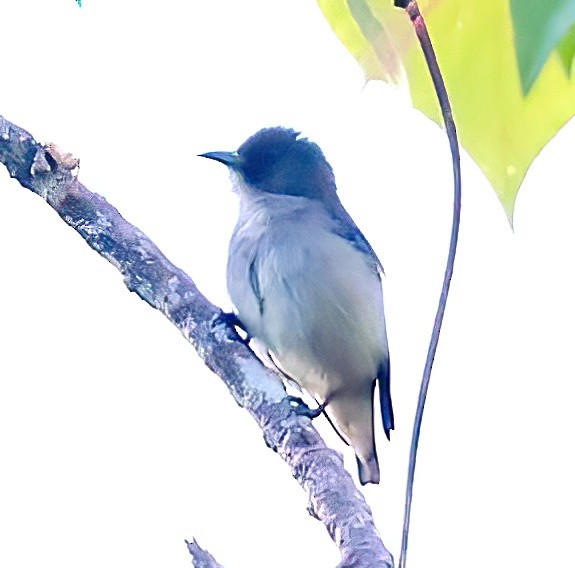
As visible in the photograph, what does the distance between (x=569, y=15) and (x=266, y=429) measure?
3.85 ft

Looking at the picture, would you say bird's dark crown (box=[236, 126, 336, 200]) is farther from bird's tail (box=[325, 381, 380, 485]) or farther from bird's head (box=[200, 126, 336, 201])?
bird's tail (box=[325, 381, 380, 485])

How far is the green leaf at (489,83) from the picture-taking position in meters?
0.50

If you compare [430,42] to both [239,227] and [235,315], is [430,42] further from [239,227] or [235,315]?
[239,227]

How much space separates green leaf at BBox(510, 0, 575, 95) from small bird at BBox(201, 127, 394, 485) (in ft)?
7.02

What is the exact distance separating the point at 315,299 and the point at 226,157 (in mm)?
748

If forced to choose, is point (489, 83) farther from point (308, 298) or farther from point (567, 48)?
point (308, 298)

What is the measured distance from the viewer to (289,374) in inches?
109

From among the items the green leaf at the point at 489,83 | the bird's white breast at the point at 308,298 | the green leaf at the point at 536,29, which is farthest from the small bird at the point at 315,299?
the green leaf at the point at 536,29

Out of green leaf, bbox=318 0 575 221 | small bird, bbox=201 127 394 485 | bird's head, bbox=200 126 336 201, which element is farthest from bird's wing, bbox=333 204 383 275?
green leaf, bbox=318 0 575 221

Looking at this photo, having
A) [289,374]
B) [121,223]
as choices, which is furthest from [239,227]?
[121,223]

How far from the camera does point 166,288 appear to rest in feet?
5.42

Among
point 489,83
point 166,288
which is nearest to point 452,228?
point 489,83

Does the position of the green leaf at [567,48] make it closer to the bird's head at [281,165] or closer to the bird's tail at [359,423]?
the bird's tail at [359,423]

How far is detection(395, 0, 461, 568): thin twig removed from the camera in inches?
21.8
